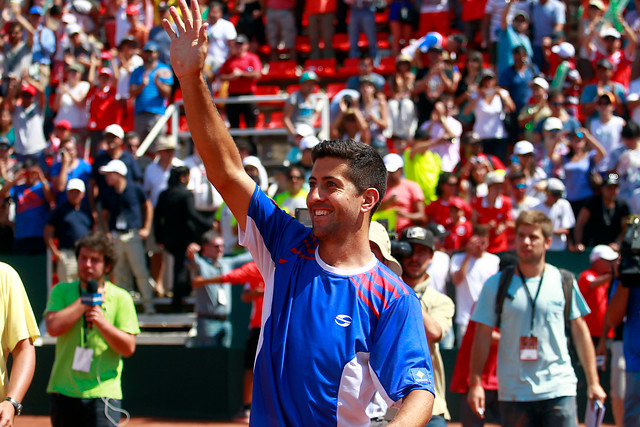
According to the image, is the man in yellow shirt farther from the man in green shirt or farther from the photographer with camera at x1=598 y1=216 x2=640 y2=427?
the photographer with camera at x1=598 y1=216 x2=640 y2=427

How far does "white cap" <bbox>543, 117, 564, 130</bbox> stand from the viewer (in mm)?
12266

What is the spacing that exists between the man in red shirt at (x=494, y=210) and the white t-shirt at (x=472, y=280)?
28.4 inches

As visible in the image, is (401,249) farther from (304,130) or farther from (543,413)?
(304,130)

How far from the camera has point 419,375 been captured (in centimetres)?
325

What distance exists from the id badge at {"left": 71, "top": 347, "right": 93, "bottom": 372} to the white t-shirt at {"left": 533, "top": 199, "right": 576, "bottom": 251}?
20.3 ft

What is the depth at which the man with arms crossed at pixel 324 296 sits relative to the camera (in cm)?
324

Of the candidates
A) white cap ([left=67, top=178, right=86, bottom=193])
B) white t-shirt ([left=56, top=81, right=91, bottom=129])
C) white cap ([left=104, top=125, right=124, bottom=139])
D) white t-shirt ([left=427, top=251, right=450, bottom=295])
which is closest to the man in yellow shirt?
white t-shirt ([left=427, top=251, right=450, bottom=295])

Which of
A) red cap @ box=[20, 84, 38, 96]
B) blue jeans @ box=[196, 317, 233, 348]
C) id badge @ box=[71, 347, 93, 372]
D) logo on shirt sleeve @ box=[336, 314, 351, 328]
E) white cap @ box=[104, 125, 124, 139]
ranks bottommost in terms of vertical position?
blue jeans @ box=[196, 317, 233, 348]

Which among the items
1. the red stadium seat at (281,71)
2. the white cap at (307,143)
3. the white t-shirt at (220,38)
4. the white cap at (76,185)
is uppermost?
the white t-shirt at (220,38)

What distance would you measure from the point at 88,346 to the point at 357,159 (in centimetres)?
345

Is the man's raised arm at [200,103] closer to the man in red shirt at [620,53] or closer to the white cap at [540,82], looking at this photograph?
the white cap at [540,82]

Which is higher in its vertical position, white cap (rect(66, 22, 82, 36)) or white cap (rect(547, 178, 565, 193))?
white cap (rect(66, 22, 82, 36))

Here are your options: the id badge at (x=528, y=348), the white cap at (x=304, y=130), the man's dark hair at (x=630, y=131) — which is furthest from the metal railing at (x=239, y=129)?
the id badge at (x=528, y=348)

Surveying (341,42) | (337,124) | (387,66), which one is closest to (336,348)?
(337,124)
